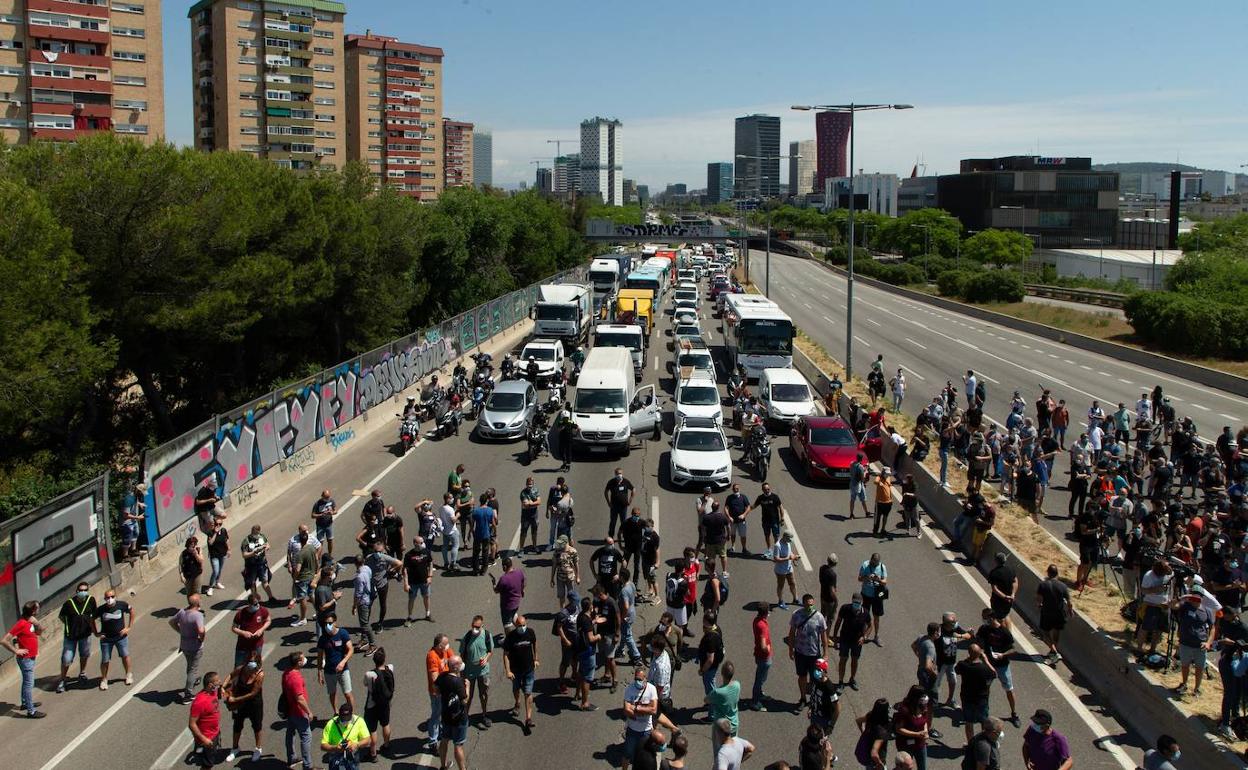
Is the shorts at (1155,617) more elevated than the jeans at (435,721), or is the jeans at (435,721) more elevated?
the shorts at (1155,617)

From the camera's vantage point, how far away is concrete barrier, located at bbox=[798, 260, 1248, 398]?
42375 millimetres

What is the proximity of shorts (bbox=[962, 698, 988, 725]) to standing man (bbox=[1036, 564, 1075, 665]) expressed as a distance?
312 centimetres

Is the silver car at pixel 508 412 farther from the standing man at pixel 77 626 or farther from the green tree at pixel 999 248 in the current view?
the green tree at pixel 999 248

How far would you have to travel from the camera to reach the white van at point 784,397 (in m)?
30.3

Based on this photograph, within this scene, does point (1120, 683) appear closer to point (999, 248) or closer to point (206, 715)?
point (206, 715)

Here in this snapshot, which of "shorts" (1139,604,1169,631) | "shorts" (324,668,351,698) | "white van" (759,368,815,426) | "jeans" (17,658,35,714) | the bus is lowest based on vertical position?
"jeans" (17,658,35,714)

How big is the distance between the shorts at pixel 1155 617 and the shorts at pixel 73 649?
1358cm

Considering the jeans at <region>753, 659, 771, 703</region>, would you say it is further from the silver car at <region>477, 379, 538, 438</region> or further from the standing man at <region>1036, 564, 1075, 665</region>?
Result: the silver car at <region>477, 379, 538, 438</region>

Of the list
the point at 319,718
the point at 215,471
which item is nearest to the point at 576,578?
the point at 319,718

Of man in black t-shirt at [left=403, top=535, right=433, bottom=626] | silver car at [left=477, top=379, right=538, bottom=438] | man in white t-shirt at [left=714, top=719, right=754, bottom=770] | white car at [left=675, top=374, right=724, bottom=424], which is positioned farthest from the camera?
silver car at [left=477, top=379, right=538, bottom=438]

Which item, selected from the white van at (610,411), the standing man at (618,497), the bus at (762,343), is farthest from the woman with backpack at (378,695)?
the bus at (762,343)

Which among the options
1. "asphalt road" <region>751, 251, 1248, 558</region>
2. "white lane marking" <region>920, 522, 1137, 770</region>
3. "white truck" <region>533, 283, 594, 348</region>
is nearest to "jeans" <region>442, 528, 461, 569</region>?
"white lane marking" <region>920, 522, 1137, 770</region>

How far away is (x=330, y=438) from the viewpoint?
27891 mm

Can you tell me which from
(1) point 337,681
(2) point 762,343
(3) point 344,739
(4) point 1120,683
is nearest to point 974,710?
(4) point 1120,683
